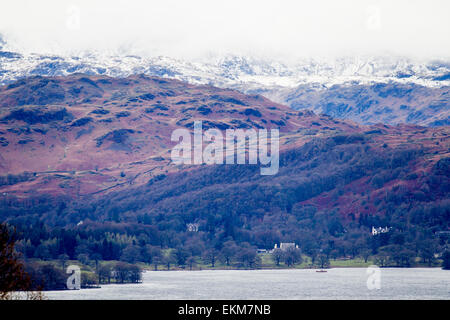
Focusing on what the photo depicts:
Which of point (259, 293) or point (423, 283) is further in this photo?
point (423, 283)

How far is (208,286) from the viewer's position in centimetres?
19088

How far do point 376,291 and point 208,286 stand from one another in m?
44.2
